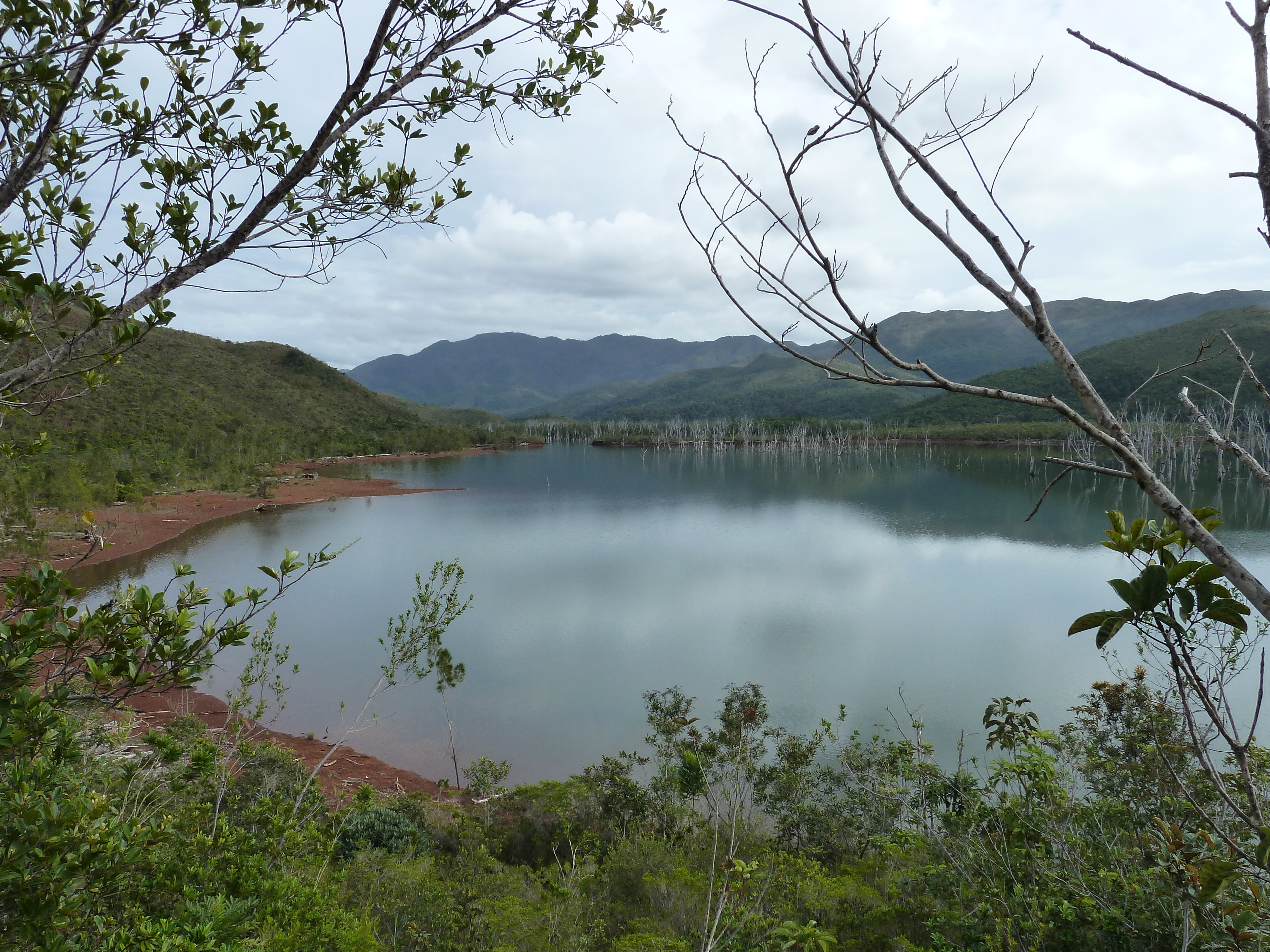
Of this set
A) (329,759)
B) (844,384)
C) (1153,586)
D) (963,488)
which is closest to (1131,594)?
(1153,586)

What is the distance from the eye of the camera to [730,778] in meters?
6.18

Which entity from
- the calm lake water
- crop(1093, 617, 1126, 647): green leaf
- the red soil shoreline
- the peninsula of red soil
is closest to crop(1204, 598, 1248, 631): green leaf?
crop(1093, 617, 1126, 647): green leaf

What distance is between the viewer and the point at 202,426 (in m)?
38.2

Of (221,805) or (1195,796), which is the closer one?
(1195,796)

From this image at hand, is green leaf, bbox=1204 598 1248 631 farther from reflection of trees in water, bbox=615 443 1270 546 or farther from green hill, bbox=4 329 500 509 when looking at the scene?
reflection of trees in water, bbox=615 443 1270 546

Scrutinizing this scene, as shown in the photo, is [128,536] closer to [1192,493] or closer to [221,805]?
[221,805]

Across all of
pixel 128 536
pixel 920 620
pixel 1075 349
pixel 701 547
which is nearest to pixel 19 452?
pixel 920 620

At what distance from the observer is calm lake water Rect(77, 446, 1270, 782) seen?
860cm

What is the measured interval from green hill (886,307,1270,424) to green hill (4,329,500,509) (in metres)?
55.9

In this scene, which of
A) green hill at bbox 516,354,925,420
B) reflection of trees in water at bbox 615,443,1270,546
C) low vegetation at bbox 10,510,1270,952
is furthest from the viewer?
green hill at bbox 516,354,925,420

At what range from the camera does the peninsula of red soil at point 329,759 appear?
22.1 ft

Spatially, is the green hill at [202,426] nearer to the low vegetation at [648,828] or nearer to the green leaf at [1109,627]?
the low vegetation at [648,828]

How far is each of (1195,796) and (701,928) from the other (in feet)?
10.2

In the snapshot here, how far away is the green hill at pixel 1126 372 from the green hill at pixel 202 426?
55.9 metres
